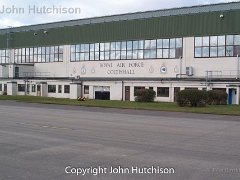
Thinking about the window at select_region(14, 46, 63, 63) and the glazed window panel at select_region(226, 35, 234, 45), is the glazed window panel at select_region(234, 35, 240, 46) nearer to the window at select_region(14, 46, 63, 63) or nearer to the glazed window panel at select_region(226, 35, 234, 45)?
the glazed window panel at select_region(226, 35, 234, 45)

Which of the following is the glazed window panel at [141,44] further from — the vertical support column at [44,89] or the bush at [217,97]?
the vertical support column at [44,89]

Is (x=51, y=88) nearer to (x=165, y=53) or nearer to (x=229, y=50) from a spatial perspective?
(x=165, y=53)

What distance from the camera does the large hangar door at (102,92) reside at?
58.2m

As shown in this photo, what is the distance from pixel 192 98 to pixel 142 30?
22.8m

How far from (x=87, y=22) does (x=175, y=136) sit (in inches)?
2144

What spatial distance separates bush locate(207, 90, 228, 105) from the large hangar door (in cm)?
2003

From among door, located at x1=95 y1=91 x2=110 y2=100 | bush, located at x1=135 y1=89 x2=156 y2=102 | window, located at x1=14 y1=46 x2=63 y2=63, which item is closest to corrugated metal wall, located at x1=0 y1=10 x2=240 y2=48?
A: window, located at x1=14 y1=46 x2=63 y2=63

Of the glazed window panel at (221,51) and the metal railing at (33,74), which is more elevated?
the glazed window panel at (221,51)

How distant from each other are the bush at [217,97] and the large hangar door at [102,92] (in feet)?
65.7

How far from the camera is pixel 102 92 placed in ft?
193

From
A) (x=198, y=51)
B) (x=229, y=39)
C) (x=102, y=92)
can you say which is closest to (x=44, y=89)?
(x=102, y=92)

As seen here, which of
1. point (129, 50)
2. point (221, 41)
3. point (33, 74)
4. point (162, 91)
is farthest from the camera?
point (33, 74)

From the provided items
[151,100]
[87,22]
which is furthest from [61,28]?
[151,100]

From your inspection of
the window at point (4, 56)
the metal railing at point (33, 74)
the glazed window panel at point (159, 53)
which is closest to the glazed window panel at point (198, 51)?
the glazed window panel at point (159, 53)
